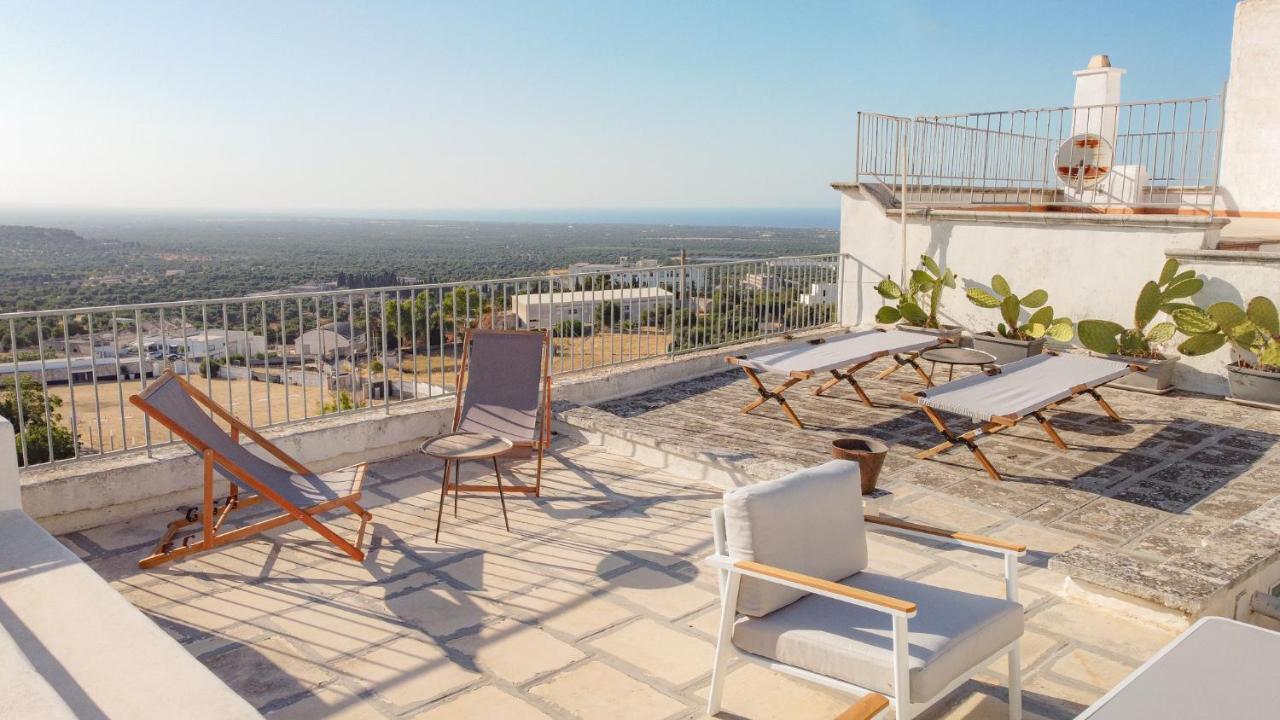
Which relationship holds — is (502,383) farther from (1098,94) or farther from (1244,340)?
(1098,94)

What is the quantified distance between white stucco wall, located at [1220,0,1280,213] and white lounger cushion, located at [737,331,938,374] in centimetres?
680

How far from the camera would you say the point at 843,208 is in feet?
35.2

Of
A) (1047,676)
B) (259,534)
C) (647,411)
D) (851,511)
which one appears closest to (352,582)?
(259,534)

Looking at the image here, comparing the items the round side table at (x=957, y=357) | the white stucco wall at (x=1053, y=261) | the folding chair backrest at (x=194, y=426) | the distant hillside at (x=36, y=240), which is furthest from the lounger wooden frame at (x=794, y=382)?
the distant hillside at (x=36, y=240)

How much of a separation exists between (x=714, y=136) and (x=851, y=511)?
143 ft

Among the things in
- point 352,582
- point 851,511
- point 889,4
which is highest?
point 889,4

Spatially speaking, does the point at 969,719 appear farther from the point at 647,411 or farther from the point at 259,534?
the point at 647,411

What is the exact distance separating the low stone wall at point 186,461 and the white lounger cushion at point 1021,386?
2980 millimetres

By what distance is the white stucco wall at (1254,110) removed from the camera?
10.7m

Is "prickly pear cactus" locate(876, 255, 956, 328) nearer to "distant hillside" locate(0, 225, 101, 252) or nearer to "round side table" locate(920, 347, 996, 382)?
"round side table" locate(920, 347, 996, 382)

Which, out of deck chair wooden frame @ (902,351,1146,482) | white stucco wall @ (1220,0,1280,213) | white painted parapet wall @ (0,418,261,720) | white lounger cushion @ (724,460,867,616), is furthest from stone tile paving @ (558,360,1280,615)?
white stucco wall @ (1220,0,1280,213)

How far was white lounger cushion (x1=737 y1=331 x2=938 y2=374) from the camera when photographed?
6.61 meters

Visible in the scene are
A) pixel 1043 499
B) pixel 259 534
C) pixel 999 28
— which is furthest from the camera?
pixel 999 28

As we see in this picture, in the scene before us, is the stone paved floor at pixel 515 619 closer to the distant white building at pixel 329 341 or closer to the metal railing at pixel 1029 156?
the distant white building at pixel 329 341
